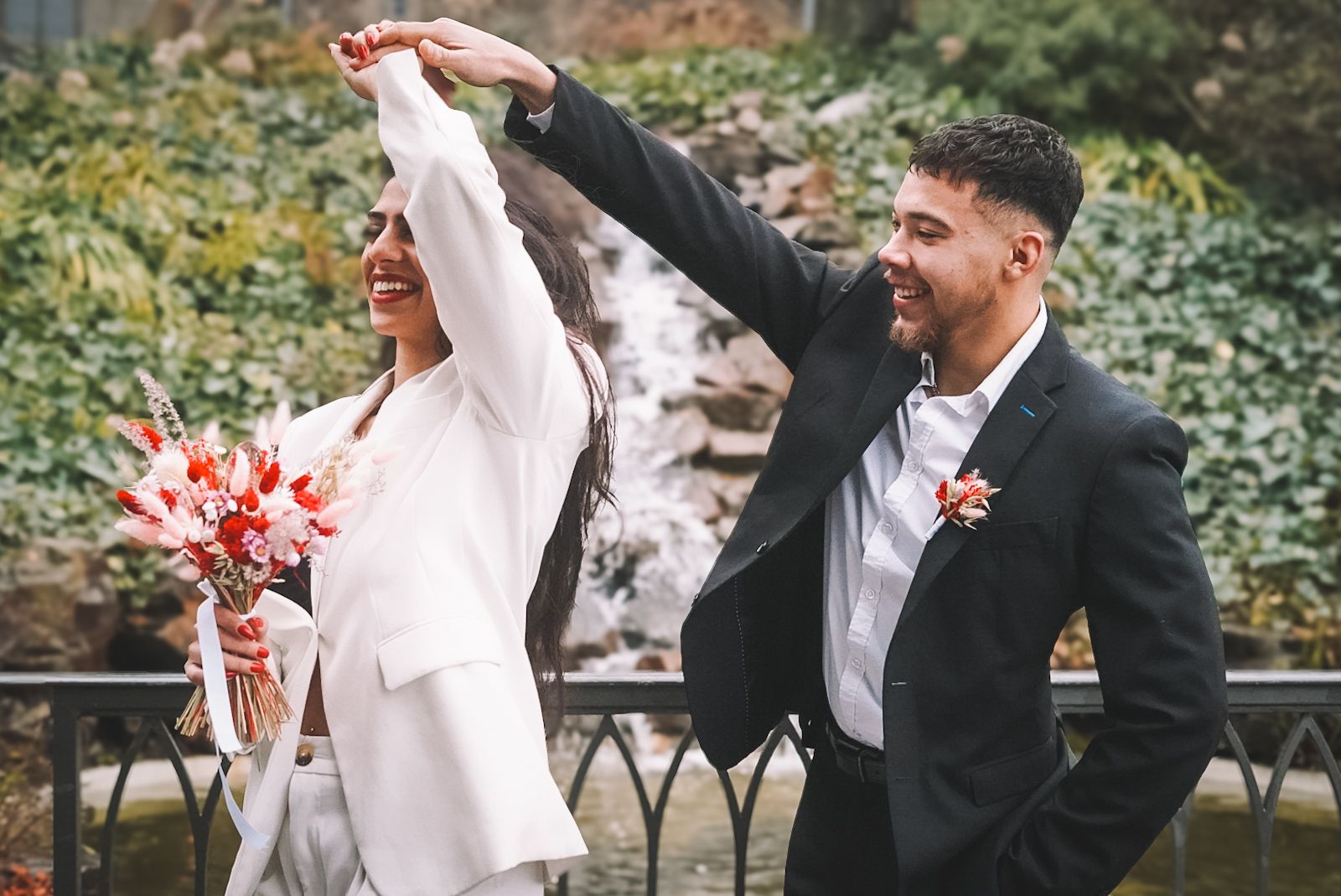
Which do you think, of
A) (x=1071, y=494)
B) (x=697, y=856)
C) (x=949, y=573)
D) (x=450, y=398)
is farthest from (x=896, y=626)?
(x=697, y=856)

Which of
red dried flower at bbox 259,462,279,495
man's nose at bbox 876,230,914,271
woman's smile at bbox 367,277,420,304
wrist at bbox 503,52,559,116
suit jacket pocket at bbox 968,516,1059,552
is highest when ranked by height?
wrist at bbox 503,52,559,116

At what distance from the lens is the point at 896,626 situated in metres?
1.91

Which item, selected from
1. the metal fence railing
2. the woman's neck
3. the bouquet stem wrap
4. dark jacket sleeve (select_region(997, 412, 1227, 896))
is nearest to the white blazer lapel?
the woman's neck

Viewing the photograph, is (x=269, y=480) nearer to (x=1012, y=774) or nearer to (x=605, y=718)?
(x=605, y=718)

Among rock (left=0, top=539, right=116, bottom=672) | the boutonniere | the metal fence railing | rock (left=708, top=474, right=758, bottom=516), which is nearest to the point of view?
the boutonniere

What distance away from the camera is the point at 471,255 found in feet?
5.50

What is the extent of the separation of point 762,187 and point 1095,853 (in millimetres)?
6693

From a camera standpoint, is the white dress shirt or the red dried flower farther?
the white dress shirt

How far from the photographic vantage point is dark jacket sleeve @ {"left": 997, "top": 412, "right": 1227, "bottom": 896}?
1859 mm

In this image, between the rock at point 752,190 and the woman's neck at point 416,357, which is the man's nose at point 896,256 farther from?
the rock at point 752,190

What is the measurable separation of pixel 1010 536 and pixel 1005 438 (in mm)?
164

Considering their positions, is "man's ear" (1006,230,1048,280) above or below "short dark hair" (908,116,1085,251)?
below

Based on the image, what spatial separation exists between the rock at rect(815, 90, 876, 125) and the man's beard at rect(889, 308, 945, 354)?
6.90 m

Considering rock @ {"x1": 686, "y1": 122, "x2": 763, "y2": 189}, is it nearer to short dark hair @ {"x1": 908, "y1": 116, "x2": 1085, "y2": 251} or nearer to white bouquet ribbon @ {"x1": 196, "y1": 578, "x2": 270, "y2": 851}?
short dark hair @ {"x1": 908, "y1": 116, "x2": 1085, "y2": 251}
